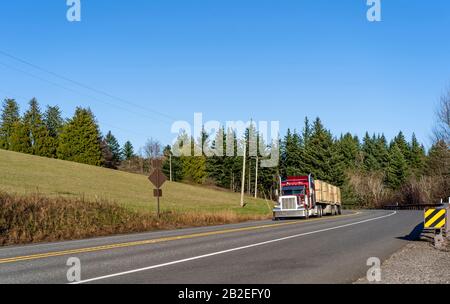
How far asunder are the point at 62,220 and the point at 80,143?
8421cm

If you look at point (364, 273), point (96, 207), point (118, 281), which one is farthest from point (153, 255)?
point (96, 207)

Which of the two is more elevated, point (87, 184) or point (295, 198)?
point (87, 184)

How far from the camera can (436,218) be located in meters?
15.6

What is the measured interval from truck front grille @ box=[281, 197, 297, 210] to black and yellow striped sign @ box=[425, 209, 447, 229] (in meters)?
21.0

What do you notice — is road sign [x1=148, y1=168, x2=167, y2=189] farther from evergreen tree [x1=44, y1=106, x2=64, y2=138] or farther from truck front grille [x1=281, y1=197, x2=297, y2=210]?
evergreen tree [x1=44, y1=106, x2=64, y2=138]

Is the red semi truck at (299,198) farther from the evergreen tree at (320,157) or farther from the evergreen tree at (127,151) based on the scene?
the evergreen tree at (127,151)

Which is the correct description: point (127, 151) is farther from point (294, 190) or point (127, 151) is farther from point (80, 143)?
point (294, 190)

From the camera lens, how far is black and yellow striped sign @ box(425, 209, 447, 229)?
15.5 m

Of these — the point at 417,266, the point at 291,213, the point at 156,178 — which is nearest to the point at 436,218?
the point at 417,266

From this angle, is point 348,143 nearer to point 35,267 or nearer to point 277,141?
point 277,141

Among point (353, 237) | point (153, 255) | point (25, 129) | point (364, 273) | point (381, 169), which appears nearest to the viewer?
point (364, 273)

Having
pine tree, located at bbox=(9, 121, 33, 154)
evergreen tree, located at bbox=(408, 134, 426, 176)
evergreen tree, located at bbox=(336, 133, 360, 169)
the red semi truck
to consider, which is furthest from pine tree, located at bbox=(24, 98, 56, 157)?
evergreen tree, located at bbox=(408, 134, 426, 176)

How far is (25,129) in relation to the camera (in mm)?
102625

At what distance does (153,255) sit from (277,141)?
10766 centimetres
